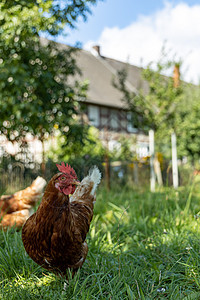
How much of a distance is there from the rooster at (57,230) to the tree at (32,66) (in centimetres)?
388

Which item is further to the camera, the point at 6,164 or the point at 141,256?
the point at 6,164

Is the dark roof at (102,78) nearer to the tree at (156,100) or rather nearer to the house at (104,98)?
the house at (104,98)

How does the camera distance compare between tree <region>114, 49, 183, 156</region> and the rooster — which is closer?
the rooster

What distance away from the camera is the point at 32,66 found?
6438mm

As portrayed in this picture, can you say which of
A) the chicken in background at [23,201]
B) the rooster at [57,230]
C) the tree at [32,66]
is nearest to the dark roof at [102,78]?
the tree at [32,66]

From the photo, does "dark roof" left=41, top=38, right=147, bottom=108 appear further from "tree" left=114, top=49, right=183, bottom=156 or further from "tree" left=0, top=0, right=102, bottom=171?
"tree" left=0, top=0, right=102, bottom=171

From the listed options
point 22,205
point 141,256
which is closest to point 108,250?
point 141,256

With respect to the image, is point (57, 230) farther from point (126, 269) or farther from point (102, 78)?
point (102, 78)

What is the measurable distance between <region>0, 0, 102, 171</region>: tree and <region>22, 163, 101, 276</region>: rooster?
12.7 ft

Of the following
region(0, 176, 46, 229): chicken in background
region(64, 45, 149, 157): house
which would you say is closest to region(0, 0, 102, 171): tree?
region(0, 176, 46, 229): chicken in background

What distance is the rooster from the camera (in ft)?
7.51

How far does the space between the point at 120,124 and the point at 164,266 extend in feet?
67.0

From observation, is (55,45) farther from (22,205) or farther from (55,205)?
(55,205)

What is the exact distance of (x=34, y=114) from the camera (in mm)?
6375
